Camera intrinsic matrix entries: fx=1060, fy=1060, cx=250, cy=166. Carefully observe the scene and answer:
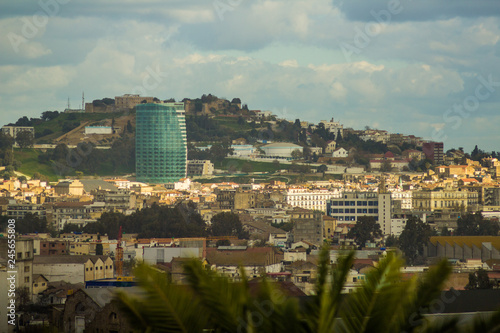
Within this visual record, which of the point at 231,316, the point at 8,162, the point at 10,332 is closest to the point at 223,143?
the point at 8,162

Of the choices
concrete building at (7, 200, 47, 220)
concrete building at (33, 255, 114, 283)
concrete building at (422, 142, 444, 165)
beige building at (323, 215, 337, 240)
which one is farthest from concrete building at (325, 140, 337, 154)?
concrete building at (33, 255, 114, 283)

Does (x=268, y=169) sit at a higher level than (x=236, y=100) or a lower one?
lower

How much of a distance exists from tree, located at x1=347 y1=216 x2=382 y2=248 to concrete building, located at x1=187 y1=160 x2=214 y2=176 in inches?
1899

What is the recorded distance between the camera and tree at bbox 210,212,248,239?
58719 mm

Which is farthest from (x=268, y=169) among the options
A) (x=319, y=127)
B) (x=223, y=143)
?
(x=319, y=127)

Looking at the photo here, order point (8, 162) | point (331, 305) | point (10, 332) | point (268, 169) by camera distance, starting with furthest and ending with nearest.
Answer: point (268, 169), point (8, 162), point (10, 332), point (331, 305)

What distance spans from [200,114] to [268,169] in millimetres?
21948

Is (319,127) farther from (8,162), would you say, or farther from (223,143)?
(8,162)

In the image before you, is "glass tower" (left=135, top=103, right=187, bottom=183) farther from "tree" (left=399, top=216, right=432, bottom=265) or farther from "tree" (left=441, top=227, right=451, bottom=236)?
"tree" (left=399, top=216, right=432, bottom=265)

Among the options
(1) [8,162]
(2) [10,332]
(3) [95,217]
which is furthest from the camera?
(1) [8,162]

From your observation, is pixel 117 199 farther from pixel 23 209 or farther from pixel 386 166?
pixel 386 166

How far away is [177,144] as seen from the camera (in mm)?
108062

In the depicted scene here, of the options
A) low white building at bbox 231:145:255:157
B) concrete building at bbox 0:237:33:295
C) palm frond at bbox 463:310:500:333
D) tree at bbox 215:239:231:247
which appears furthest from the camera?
low white building at bbox 231:145:255:157

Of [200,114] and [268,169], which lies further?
[200,114]
